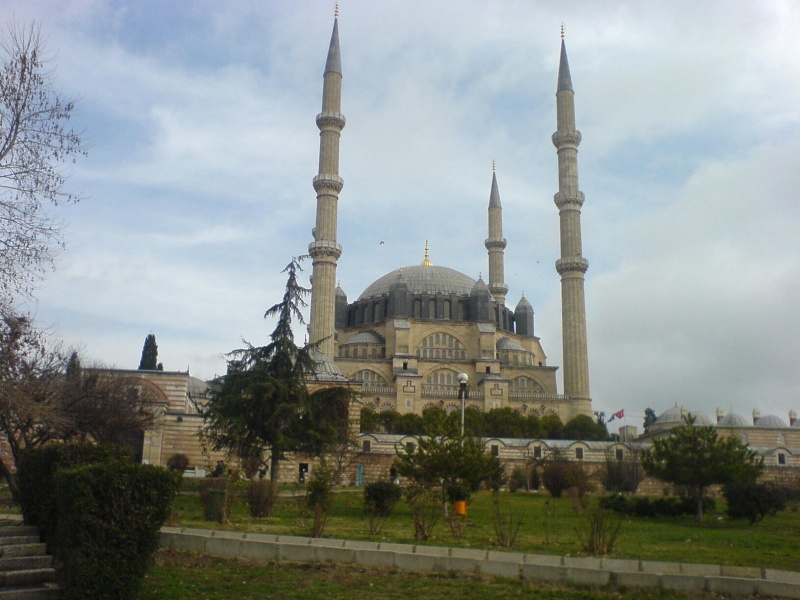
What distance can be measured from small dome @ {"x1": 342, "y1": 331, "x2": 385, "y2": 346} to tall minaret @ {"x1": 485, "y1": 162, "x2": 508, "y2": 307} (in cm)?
975

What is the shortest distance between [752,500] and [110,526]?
43.3 ft

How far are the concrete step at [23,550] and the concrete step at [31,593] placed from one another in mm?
773

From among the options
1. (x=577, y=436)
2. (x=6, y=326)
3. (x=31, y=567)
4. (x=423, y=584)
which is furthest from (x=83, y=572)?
(x=577, y=436)

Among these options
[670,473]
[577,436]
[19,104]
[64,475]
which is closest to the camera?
[64,475]

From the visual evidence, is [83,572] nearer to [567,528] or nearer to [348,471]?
[567,528]

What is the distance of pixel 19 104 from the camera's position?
974 centimetres

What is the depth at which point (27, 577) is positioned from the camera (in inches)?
300

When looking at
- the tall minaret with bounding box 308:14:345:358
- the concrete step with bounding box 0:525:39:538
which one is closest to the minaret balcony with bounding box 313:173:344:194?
the tall minaret with bounding box 308:14:345:358

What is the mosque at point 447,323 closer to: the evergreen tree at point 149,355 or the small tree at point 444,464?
the evergreen tree at point 149,355

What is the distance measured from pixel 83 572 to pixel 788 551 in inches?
366

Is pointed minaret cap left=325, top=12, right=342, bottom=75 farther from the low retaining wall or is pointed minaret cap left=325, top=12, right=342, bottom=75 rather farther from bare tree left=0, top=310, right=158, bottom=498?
Result: the low retaining wall

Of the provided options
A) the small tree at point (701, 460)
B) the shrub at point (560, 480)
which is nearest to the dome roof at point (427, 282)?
the shrub at point (560, 480)

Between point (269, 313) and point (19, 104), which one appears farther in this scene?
point (269, 313)

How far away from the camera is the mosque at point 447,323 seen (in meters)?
44.2
